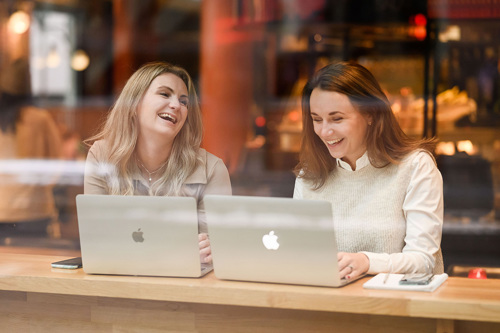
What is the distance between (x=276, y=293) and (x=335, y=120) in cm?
74

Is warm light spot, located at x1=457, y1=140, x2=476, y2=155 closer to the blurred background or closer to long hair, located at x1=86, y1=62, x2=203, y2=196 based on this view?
the blurred background

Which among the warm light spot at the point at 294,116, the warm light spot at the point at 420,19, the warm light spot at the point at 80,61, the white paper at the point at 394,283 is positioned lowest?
the white paper at the point at 394,283

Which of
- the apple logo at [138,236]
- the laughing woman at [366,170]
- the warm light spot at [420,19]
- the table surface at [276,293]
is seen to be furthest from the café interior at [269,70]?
the apple logo at [138,236]

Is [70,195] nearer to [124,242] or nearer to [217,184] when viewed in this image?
[217,184]

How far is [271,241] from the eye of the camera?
5.85 feet

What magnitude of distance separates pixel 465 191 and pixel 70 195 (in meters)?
2.68

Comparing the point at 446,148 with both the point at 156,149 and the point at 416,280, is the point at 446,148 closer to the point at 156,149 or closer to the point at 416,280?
the point at 156,149

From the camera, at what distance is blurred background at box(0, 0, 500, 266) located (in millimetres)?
4516

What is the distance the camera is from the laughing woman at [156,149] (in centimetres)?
250

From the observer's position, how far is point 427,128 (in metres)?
4.61

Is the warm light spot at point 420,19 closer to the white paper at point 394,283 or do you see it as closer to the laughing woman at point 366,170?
the laughing woman at point 366,170

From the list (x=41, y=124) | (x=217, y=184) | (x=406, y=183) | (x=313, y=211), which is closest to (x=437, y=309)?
(x=313, y=211)

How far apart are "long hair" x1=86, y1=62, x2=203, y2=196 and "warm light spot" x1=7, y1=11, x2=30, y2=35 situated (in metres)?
3.01

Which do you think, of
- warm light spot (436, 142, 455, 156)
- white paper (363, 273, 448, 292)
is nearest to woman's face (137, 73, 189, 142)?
white paper (363, 273, 448, 292)
